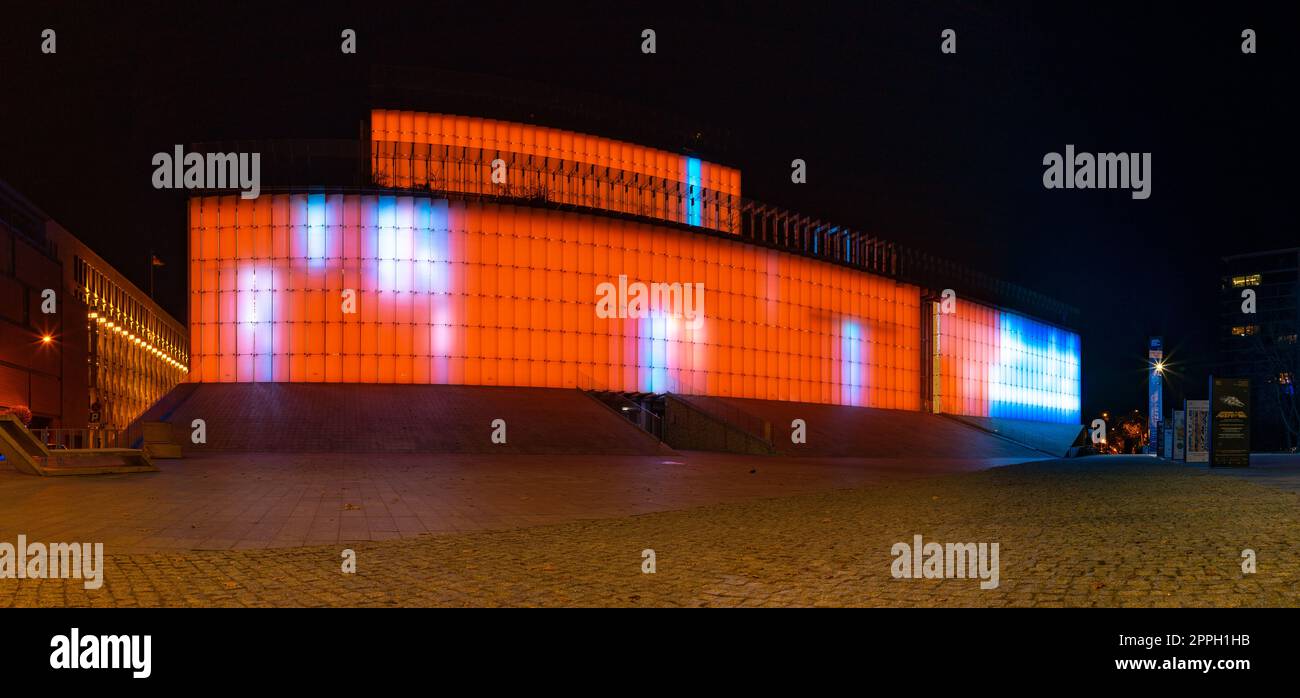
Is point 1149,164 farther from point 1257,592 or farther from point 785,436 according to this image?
point 1257,592

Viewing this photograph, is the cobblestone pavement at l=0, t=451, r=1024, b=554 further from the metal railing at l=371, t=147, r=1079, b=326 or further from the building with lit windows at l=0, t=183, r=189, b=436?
the metal railing at l=371, t=147, r=1079, b=326

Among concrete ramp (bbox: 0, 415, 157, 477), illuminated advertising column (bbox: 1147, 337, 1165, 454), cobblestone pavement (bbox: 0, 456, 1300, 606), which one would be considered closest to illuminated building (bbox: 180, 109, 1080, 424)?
Result: illuminated advertising column (bbox: 1147, 337, 1165, 454)

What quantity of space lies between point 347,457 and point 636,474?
11.5 m

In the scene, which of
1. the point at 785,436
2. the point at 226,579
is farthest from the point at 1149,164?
the point at 226,579

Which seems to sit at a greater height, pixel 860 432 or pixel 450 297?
pixel 450 297

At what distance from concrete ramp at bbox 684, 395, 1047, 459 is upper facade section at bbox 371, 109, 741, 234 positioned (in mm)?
13338

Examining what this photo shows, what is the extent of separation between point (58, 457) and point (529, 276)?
31715 mm

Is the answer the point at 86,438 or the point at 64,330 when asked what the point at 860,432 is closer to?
the point at 86,438

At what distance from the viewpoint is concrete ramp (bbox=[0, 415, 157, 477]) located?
21.3 metres

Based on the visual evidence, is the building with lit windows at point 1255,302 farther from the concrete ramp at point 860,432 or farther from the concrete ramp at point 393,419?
the concrete ramp at point 393,419

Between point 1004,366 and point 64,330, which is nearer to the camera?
point 64,330

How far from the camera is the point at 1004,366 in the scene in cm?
7744

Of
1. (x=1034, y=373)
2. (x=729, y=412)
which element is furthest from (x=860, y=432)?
(x=1034, y=373)

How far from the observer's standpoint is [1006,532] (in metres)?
10.9
